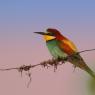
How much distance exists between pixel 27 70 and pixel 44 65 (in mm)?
171

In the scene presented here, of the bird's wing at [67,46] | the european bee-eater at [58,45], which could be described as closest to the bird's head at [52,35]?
the european bee-eater at [58,45]

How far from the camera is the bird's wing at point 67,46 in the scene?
120 inches

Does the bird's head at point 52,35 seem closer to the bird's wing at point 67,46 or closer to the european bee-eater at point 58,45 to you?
the european bee-eater at point 58,45

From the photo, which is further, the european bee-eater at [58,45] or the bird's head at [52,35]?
the bird's head at [52,35]

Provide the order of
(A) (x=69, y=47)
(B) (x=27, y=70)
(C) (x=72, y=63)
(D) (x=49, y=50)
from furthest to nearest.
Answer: (D) (x=49, y=50) < (A) (x=69, y=47) < (C) (x=72, y=63) < (B) (x=27, y=70)

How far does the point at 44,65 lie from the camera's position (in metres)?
2.36

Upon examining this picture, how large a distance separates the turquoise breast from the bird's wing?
0.14 ft

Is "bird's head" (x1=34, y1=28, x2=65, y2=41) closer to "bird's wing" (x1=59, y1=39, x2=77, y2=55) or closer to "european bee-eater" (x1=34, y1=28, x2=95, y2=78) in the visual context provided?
"european bee-eater" (x1=34, y1=28, x2=95, y2=78)

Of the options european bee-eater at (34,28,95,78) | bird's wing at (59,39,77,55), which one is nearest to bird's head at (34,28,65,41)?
european bee-eater at (34,28,95,78)

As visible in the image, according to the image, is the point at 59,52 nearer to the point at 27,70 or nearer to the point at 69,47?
the point at 69,47

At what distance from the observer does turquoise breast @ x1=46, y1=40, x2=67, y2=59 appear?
314 centimetres

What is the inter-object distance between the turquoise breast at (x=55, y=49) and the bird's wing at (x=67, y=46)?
0.04 metres

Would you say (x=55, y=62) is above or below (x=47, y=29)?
below

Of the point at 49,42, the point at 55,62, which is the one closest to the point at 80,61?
the point at 55,62
